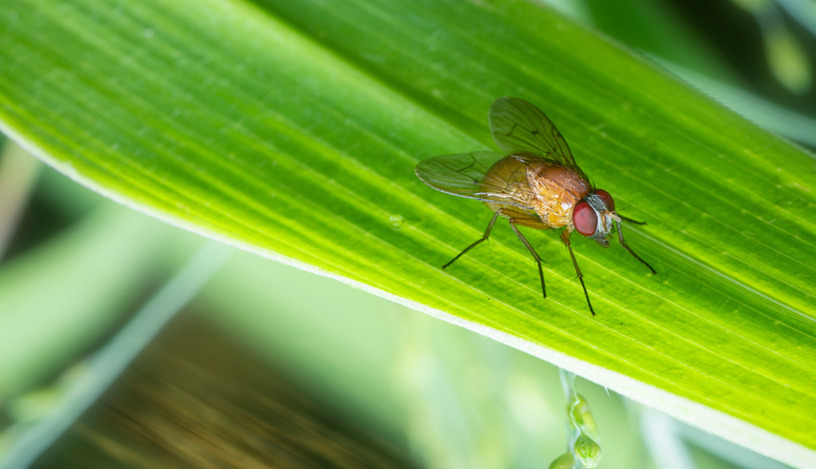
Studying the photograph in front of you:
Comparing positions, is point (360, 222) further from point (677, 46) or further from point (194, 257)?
point (677, 46)

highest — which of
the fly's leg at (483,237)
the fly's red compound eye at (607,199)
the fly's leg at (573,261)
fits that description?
the fly's red compound eye at (607,199)

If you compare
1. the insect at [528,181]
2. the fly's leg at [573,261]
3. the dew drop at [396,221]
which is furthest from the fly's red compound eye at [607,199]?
the dew drop at [396,221]

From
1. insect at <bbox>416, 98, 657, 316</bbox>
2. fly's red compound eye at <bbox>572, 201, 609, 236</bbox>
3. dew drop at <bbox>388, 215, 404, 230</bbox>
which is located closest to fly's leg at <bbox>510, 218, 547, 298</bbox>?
insect at <bbox>416, 98, 657, 316</bbox>

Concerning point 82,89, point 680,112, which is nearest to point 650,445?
point 680,112

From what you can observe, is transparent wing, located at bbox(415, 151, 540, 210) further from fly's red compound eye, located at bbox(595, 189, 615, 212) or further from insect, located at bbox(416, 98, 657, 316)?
fly's red compound eye, located at bbox(595, 189, 615, 212)

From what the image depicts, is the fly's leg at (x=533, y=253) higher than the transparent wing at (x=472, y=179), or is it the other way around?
the transparent wing at (x=472, y=179)

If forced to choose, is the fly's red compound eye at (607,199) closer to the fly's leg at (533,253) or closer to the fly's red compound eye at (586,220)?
the fly's red compound eye at (586,220)

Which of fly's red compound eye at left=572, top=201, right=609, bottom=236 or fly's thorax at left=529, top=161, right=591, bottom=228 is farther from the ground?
fly's red compound eye at left=572, top=201, right=609, bottom=236
